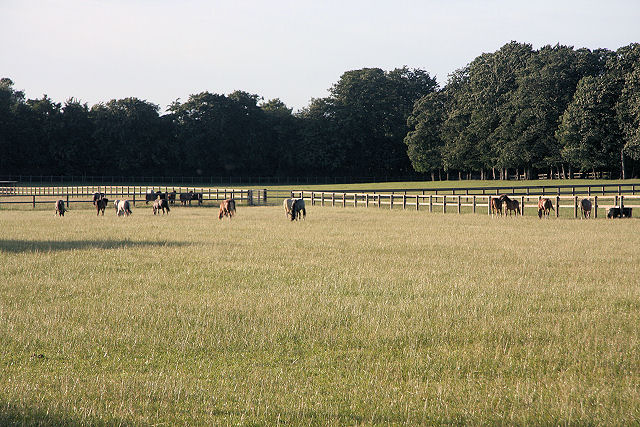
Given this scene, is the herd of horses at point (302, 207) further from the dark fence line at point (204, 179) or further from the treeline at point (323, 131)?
A: the dark fence line at point (204, 179)

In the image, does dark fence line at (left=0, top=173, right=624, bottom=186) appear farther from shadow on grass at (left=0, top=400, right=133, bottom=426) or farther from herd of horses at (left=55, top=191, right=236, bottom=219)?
shadow on grass at (left=0, top=400, right=133, bottom=426)

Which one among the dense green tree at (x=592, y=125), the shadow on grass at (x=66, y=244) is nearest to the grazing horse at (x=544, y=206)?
the shadow on grass at (x=66, y=244)

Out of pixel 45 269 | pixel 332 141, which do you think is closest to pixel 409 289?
pixel 45 269

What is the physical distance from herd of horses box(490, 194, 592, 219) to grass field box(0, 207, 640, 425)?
12.0 m

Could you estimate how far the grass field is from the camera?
511 centimetres

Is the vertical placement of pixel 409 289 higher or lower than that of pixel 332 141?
lower

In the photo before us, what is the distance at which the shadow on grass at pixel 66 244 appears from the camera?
15.0 meters

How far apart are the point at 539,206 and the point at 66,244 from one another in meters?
18.1

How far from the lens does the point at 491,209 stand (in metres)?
28.8

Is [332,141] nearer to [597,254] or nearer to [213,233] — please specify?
[213,233]

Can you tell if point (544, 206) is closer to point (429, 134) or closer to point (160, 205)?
point (160, 205)

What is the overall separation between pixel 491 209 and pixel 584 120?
32389mm

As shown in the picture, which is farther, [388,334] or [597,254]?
[597,254]

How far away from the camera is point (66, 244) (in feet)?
52.9
